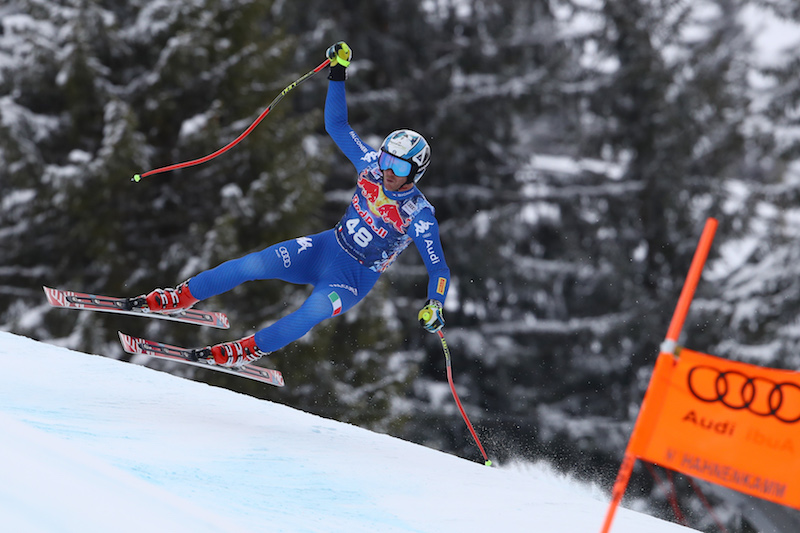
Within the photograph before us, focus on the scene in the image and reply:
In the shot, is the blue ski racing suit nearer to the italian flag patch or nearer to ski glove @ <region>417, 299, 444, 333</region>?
the italian flag patch

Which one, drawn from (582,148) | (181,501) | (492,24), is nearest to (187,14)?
(492,24)

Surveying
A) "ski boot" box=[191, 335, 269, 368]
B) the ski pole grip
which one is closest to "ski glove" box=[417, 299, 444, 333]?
the ski pole grip

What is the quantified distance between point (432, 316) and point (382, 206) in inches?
29.1

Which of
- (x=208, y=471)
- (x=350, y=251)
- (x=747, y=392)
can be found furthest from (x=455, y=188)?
(x=747, y=392)

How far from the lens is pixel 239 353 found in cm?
463

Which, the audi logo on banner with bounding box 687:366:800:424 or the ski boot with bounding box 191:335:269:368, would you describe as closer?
the audi logo on banner with bounding box 687:366:800:424

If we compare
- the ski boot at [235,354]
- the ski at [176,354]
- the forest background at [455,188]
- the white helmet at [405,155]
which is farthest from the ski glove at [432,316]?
the forest background at [455,188]

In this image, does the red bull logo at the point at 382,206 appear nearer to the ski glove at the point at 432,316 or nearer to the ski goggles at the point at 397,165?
the ski goggles at the point at 397,165

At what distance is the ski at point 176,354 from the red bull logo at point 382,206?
1.08m

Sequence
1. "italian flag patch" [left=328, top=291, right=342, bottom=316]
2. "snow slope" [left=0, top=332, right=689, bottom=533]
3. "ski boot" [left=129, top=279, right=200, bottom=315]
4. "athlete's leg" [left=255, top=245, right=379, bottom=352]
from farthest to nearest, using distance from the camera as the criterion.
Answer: "ski boot" [left=129, top=279, right=200, bottom=315] → "italian flag patch" [left=328, top=291, right=342, bottom=316] → "athlete's leg" [left=255, top=245, right=379, bottom=352] → "snow slope" [left=0, top=332, right=689, bottom=533]

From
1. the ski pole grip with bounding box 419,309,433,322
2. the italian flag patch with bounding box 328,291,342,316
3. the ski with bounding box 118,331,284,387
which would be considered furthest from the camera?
the ski with bounding box 118,331,284,387

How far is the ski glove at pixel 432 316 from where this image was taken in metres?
4.39

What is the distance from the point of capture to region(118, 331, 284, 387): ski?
478 centimetres

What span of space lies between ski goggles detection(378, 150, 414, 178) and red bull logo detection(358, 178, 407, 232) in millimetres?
155
